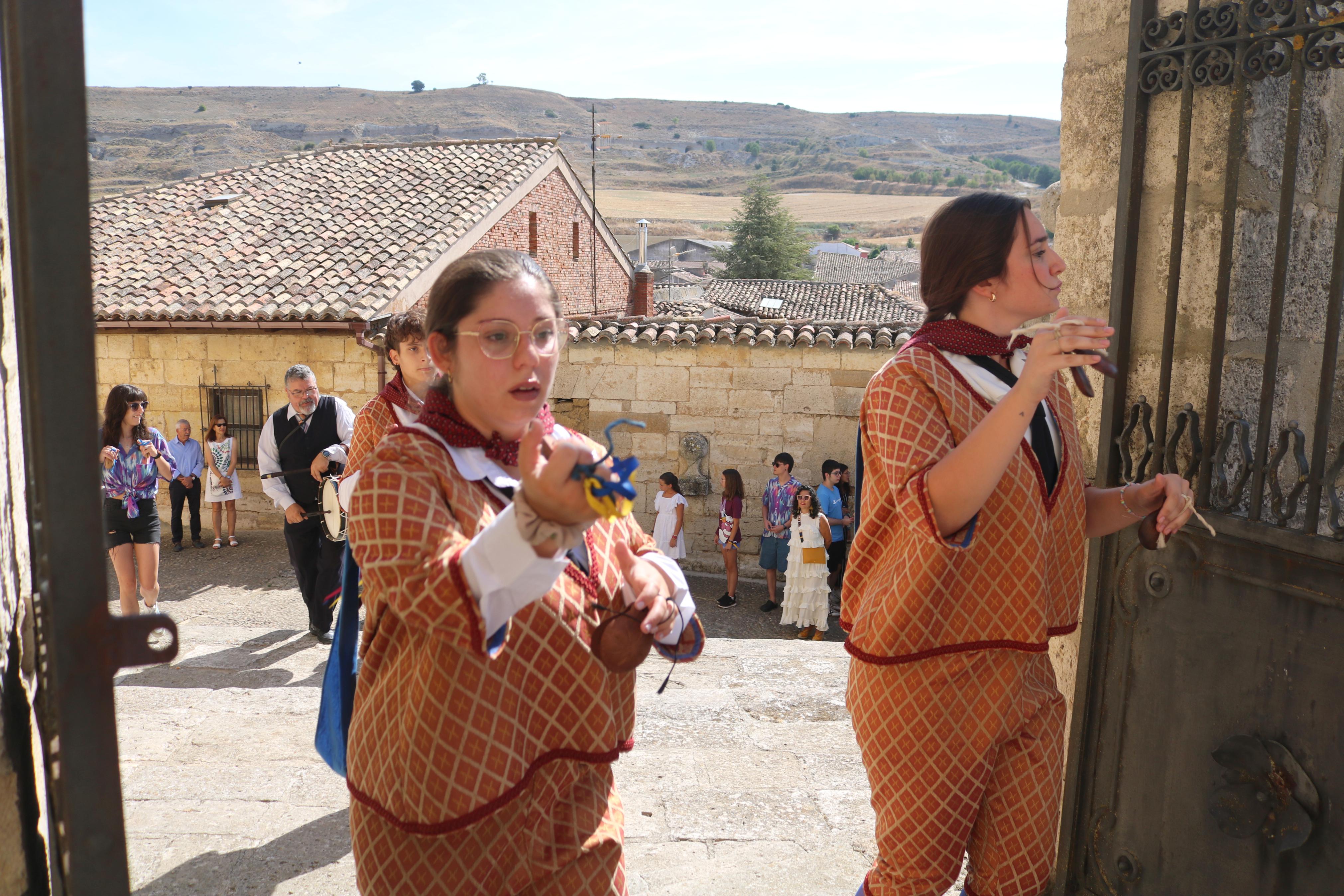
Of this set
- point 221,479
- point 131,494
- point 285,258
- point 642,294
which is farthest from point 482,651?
point 642,294

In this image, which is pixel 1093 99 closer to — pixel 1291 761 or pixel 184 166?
pixel 1291 761

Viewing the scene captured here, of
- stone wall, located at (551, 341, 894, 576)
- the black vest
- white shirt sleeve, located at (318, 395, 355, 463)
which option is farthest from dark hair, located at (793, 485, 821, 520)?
the black vest

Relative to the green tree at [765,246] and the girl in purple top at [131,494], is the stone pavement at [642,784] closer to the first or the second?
the girl in purple top at [131,494]

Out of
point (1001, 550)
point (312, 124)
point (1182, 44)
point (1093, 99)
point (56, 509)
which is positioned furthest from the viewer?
point (312, 124)

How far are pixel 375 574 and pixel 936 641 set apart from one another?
1.09 m

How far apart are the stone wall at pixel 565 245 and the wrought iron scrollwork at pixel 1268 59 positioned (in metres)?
15.7

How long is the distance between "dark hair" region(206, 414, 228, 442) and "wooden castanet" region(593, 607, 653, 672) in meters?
13.4

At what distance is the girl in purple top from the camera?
635cm

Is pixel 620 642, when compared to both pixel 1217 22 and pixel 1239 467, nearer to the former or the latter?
pixel 1239 467

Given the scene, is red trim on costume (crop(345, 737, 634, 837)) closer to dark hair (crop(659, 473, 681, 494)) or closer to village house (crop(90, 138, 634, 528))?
village house (crop(90, 138, 634, 528))

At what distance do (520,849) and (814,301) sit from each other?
104 ft

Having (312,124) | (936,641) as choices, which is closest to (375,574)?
(936,641)

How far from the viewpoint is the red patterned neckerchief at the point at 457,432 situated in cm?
159

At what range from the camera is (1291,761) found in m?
2.07
